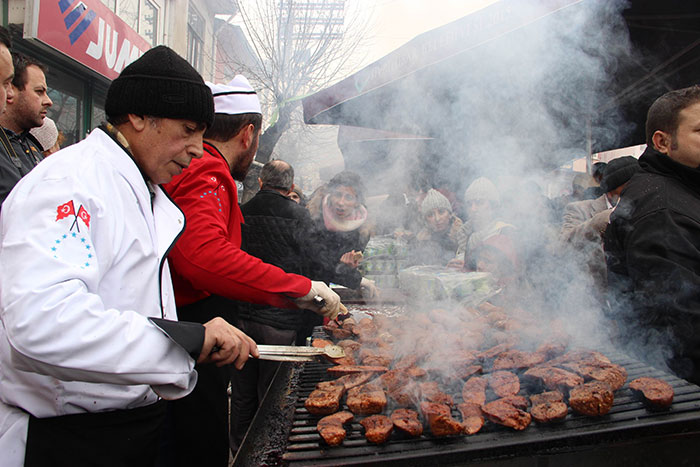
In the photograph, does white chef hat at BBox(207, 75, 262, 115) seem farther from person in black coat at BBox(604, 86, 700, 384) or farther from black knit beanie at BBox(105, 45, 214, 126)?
person in black coat at BBox(604, 86, 700, 384)

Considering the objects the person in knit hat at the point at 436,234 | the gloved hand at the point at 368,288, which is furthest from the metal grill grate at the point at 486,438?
the person in knit hat at the point at 436,234

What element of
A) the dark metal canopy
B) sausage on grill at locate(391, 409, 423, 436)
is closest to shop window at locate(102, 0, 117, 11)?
the dark metal canopy

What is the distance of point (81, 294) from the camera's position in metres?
1.05

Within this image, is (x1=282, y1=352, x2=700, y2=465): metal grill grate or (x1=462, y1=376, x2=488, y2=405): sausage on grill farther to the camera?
(x1=462, y1=376, x2=488, y2=405): sausage on grill

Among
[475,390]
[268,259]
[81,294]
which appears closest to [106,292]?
[81,294]

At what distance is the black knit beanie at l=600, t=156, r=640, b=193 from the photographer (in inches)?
145

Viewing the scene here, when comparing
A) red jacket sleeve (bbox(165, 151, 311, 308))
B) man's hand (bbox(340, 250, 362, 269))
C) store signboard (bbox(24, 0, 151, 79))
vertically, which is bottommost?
man's hand (bbox(340, 250, 362, 269))

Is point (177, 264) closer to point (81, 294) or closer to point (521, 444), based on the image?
point (81, 294)

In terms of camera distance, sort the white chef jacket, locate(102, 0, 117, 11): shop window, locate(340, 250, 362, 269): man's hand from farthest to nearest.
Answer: locate(102, 0, 117, 11): shop window
locate(340, 250, 362, 269): man's hand
the white chef jacket

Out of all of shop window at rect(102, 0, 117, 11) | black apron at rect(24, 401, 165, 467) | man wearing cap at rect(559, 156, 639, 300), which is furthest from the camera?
shop window at rect(102, 0, 117, 11)

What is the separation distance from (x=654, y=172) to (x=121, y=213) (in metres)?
2.57

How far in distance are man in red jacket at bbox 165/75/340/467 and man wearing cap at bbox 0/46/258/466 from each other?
395 mm

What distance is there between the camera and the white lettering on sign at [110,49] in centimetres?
663

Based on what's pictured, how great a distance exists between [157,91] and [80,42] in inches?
248
